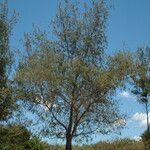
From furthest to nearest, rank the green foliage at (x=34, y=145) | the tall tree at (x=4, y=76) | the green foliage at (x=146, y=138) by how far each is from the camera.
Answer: the green foliage at (x=146, y=138)
the green foliage at (x=34, y=145)
the tall tree at (x=4, y=76)

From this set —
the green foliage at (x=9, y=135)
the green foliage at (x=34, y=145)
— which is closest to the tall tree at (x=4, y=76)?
the green foliage at (x=9, y=135)

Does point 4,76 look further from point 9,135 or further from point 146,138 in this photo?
point 146,138

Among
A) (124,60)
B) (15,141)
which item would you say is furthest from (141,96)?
(15,141)

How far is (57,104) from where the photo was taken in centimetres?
4428

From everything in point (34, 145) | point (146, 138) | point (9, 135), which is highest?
point (146, 138)

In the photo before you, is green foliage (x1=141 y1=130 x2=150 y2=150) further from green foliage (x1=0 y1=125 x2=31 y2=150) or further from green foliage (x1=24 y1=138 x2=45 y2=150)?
green foliage (x1=0 y1=125 x2=31 y2=150)

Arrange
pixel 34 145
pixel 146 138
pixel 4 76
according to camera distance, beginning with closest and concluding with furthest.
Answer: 1. pixel 4 76
2. pixel 34 145
3. pixel 146 138

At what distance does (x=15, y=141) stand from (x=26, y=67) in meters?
13.1

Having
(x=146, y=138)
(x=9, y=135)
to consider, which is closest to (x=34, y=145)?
(x=146, y=138)

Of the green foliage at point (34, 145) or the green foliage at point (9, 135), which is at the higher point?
the green foliage at point (34, 145)

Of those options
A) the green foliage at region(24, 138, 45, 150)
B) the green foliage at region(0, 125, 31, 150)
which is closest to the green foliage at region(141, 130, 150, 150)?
the green foliage at region(24, 138, 45, 150)

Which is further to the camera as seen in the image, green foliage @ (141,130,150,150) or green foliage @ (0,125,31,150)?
green foliage @ (141,130,150,150)

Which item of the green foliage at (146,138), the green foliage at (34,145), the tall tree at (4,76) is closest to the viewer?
the tall tree at (4,76)

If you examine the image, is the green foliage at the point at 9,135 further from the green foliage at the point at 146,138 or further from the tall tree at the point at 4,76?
the green foliage at the point at 146,138
